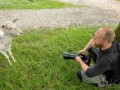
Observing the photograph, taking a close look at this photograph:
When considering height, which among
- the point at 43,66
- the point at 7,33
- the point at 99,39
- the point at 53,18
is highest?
the point at 99,39

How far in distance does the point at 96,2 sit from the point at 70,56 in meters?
12.4

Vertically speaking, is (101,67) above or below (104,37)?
below

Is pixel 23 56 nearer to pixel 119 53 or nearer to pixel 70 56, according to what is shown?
pixel 70 56

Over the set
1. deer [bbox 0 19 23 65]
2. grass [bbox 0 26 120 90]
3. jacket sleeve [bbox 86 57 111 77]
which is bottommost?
grass [bbox 0 26 120 90]

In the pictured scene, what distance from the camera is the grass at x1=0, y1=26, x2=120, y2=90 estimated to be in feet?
15.7

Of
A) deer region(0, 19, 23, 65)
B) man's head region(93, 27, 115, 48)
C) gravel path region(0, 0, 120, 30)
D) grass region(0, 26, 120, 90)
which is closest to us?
man's head region(93, 27, 115, 48)

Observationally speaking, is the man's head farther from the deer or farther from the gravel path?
the gravel path

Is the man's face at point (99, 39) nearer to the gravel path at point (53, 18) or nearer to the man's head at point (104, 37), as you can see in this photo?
the man's head at point (104, 37)

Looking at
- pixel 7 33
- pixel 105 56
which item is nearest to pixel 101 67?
pixel 105 56

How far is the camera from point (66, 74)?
16.8 ft

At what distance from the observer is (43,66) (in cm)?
528

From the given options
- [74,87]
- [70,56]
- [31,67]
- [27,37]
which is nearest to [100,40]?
[70,56]

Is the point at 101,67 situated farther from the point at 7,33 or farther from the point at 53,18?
the point at 53,18

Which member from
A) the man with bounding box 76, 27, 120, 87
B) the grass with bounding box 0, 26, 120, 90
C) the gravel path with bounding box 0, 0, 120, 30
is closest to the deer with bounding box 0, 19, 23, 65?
the grass with bounding box 0, 26, 120, 90
